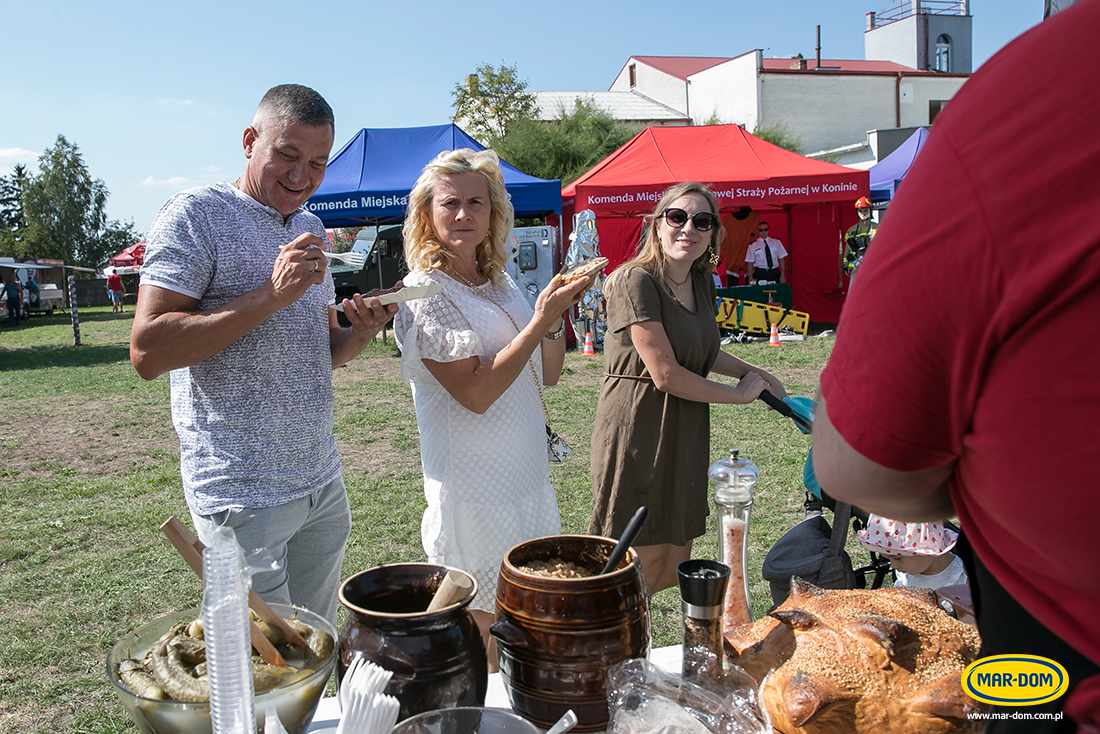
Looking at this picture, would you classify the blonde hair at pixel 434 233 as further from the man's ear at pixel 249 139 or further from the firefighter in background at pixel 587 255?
the man's ear at pixel 249 139

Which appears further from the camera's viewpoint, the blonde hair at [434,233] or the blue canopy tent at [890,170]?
the blue canopy tent at [890,170]

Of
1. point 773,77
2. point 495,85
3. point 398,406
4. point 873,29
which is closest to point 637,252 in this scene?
point 398,406

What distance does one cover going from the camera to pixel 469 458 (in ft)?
7.11

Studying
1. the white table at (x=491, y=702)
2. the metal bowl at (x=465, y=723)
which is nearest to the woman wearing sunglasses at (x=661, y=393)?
the white table at (x=491, y=702)

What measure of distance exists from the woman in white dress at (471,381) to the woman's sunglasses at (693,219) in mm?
762

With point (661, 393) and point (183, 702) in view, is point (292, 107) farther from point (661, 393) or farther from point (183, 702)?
point (661, 393)

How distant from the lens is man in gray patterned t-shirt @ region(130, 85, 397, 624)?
5.63ft

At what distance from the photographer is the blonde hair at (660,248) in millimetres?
2787

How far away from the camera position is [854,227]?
13.8 m

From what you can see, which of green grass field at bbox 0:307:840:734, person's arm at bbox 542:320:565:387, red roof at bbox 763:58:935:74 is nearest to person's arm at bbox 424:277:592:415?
person's arm at bbox 542:320:565:387

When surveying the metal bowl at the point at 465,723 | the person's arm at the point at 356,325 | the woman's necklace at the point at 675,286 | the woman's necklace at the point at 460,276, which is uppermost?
the woman's necklace at the point at 460,276

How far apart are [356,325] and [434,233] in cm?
45

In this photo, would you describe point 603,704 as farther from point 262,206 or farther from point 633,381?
point 633,381

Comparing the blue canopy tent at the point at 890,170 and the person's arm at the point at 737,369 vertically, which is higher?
the blue canopy tent at the point at 890,170
